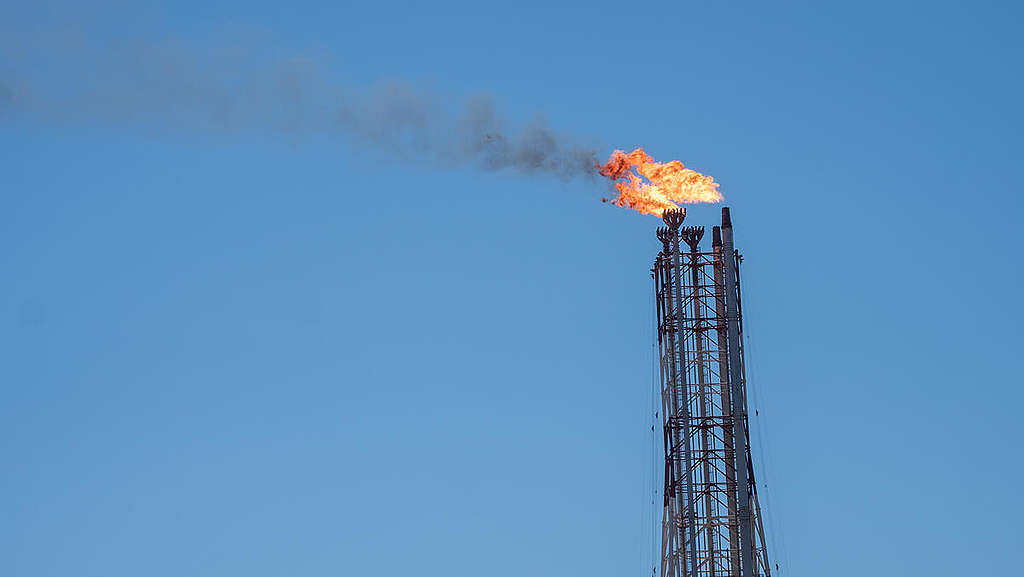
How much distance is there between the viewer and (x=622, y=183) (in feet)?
292

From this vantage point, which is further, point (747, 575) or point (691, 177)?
point (691, 177)

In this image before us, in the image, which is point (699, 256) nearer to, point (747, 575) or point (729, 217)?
point (729, 217)

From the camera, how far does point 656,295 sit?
87.8 metres

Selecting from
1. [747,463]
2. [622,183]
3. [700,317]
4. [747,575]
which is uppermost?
[622,183]

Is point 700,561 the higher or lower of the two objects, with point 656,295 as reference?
lower

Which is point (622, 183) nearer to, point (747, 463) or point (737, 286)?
point (737, 286)

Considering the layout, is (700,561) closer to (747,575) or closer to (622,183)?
(747,575)

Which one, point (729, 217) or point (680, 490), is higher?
point (729, 217)

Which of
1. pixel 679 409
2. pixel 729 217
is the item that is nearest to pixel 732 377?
pixel 679 409

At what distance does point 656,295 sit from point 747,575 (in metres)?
14.8

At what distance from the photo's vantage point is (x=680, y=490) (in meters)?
85.9

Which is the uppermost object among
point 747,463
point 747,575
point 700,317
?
point 700,317

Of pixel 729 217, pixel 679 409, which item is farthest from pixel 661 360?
pixel 729 217

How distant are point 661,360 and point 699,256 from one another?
5.67 meters
